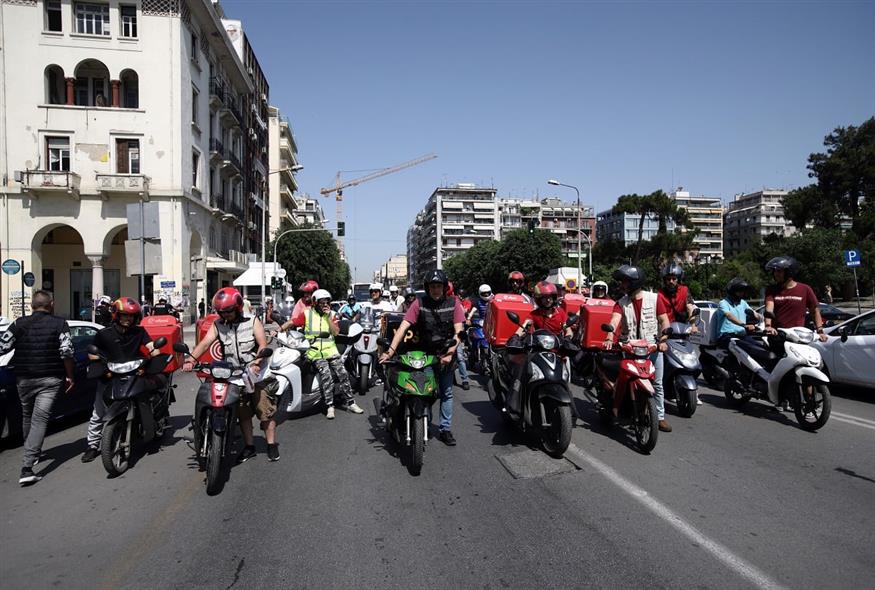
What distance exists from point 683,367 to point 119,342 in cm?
647

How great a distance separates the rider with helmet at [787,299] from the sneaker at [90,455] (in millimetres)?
7924

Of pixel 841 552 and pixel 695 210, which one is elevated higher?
pixel 695 210

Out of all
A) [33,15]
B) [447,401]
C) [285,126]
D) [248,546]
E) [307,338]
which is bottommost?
[248,546]

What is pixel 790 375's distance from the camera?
22.3 feet

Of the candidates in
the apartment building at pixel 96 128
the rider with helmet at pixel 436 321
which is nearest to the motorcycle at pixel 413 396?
the rider with helmet at pixel 436 321

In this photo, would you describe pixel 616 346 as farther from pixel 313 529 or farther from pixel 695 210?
pixel 695 210

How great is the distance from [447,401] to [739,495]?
288cm

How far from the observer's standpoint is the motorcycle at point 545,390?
5449 millimetres

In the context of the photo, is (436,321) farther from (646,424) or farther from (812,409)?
(812,409)

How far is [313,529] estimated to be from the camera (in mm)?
4008

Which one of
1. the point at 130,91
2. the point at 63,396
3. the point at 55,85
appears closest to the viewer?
the point at 63,396

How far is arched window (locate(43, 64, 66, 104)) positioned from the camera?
2848cm

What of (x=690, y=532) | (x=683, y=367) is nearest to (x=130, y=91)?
(x=683, y=367)

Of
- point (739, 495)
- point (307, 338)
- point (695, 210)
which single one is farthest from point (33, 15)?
point (695, 210)
